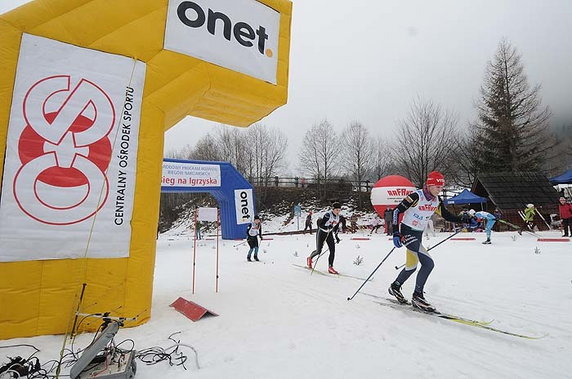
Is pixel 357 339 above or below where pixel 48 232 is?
below

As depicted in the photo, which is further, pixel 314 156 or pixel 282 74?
pixel 314 156

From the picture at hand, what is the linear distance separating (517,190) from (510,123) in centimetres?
1190

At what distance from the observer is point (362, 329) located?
162 inches

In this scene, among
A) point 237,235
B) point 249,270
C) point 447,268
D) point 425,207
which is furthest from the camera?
point 237,235

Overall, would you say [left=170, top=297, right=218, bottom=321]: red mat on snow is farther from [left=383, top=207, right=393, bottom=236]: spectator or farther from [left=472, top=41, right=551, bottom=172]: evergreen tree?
[left=472, top=41, right=551, bottom=172]: evergreen tree

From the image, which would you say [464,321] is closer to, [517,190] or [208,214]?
[208,214]

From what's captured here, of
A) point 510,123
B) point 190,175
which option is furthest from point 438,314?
point 510,123

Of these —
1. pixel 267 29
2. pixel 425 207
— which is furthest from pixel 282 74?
pixel 425 207

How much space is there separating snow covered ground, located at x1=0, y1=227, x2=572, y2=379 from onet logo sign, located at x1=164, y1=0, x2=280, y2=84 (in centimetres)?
420

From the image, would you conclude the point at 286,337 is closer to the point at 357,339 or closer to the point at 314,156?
the point at 357,339

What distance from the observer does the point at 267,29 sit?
6.07m

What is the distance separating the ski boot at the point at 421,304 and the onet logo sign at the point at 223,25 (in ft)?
16.6

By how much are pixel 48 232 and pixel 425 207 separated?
546 centimetres

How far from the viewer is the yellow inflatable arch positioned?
3.85 metres
